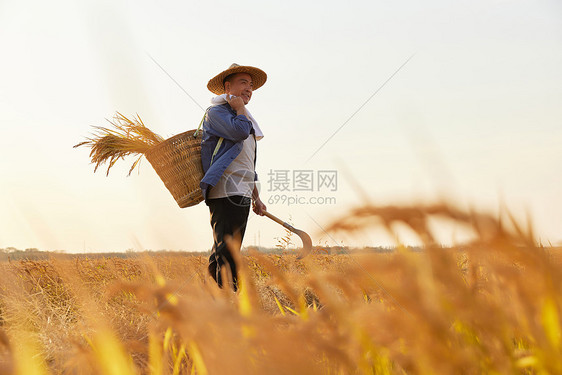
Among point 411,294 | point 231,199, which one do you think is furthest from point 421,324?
point 231,199

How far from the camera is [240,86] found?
12.3ft

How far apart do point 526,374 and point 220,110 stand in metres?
2.92

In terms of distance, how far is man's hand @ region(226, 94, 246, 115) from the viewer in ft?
11.4

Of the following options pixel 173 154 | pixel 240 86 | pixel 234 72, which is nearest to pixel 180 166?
pixel 173 154

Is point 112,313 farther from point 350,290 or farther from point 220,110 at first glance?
point 350,290

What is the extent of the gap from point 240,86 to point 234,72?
0.56 ft

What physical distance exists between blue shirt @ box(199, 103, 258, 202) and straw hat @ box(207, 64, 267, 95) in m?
0.41

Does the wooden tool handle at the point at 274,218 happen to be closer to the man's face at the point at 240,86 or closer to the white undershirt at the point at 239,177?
the white undershirt at the point at 239,177

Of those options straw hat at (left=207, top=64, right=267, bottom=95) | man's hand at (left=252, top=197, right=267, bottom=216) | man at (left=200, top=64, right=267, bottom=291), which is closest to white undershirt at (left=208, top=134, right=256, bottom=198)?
man at (left=200, top=64, right=267, bottom=291)

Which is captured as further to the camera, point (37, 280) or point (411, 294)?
point (37, 280)

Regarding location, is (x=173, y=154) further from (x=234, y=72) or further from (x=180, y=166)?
(x=234, y=72)

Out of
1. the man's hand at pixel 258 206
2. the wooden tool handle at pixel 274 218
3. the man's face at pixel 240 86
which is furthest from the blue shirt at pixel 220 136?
the wooden tool handle at pixel 274 218

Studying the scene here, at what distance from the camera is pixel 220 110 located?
11.2 feet

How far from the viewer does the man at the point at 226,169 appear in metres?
3.28
